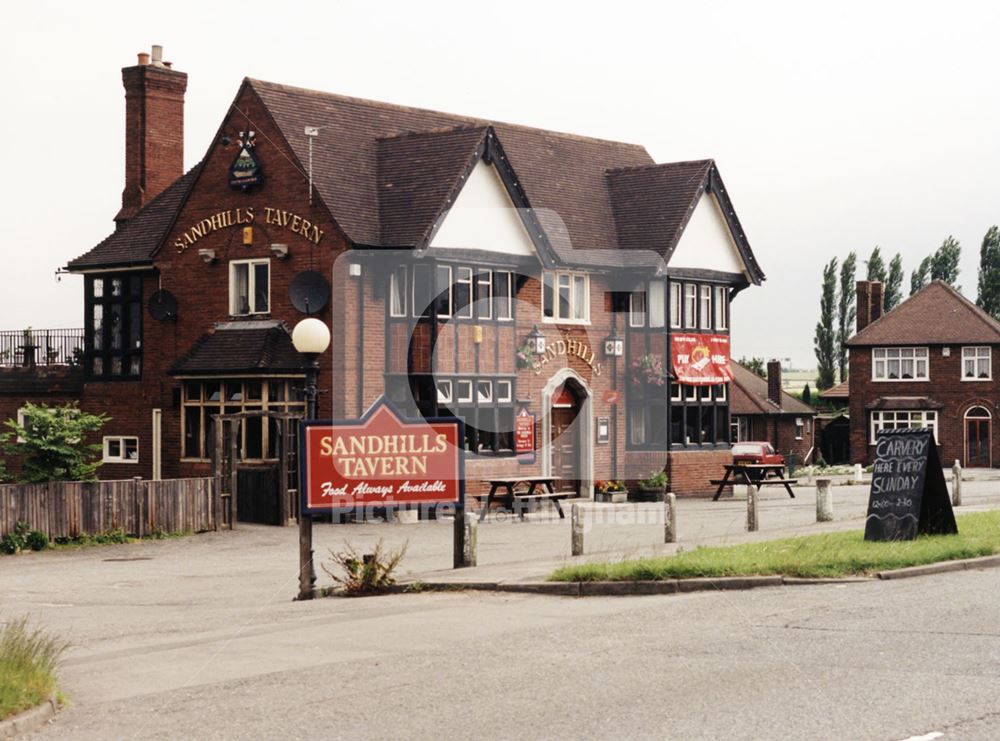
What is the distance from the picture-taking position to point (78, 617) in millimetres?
19156

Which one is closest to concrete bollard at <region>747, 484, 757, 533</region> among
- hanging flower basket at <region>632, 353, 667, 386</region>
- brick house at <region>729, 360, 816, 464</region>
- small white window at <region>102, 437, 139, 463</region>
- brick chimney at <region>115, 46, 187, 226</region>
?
hanging flower basket at <region>632, 353, 667, 386</region>

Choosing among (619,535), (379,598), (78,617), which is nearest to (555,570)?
(379,598)

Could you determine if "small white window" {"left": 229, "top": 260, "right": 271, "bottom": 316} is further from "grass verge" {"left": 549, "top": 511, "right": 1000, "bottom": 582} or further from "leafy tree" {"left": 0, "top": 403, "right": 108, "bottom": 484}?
"grass verge" {"left": 549, "top": 511, "right": 1000, "bottom": 582}

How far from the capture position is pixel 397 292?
3491cm

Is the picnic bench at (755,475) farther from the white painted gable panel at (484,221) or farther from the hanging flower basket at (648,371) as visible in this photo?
the white painted gable panel at (484,221)

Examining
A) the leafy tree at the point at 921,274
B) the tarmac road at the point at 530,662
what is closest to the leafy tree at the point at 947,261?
the leafy tree at the point at 921,274

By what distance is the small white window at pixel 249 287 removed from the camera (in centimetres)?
3606

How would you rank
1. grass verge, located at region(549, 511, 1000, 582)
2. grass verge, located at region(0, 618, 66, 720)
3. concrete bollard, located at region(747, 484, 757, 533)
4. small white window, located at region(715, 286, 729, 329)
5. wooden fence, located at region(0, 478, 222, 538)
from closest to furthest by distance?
grass verge, located at region(0, 618, 66, 720)
grass verge, located at region(549, 511, 1000, 582)
concrete bollard, located at region(747, 484, 757, 533)
wooden fence, located at region(0, 478, 222, 538)
small white window, located at region(715, 286, 729, 329)

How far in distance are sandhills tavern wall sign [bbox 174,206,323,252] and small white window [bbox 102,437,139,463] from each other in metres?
5.31

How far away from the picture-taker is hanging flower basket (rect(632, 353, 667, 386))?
41469mm

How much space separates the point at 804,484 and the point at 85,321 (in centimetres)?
2643

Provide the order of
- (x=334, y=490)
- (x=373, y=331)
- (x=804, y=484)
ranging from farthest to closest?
(x=804, y=484)
(x=373, y=331)
(x=334, y=490)

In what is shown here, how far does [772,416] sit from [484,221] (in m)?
44.3

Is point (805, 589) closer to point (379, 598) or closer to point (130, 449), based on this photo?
point (379, 598)
